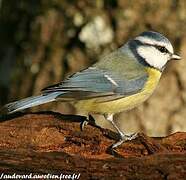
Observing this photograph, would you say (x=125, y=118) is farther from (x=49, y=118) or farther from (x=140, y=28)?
(x=49, y=118)

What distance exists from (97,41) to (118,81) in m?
0.98

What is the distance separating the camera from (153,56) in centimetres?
351

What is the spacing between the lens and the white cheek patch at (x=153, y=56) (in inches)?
137

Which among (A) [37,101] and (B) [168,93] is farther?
(B) [168,93]

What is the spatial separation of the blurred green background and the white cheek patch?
27.8 inches

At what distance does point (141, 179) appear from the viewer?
221cm

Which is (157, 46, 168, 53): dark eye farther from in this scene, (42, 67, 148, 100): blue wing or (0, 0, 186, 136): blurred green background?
(0, 0, 186, 136): blurred green background

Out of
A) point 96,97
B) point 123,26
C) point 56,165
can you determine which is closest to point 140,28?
point 123,26

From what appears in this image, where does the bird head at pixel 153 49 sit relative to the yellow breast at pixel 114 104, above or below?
above

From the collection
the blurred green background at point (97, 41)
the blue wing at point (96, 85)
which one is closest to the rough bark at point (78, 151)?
the blue wing at point (96, 85)

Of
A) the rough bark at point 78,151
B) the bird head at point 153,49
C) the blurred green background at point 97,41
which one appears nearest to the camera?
the rough bark at point 78,151

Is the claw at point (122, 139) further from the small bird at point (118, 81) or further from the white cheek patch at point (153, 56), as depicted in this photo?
the white cheek patch at point (153, 56)

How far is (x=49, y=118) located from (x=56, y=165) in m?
0.58

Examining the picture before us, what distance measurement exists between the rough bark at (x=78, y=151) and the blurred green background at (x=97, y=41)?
4.28 feet
